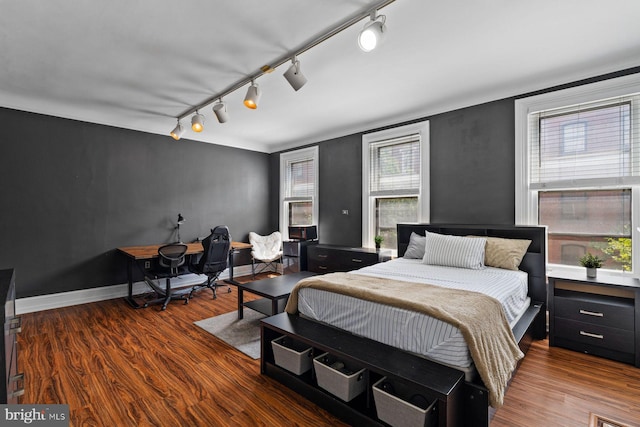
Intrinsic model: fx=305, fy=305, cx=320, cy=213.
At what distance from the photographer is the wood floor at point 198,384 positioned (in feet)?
6.36

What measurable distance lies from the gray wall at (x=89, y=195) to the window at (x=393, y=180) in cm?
281

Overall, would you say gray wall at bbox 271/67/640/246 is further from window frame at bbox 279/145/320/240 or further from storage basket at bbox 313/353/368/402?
storage basket at bbox 313/353/368/402

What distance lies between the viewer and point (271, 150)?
21.5 feet

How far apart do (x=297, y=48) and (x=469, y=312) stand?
95.2 inches

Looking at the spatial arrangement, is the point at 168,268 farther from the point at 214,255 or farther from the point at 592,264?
A: the point at 592,264

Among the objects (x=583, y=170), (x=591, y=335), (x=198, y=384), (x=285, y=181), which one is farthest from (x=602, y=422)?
(x=285, y=181)

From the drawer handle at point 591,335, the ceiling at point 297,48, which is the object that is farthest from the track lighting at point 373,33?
the drawer handle at point 591,335

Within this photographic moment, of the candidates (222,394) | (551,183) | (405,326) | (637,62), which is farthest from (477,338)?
(637,62)

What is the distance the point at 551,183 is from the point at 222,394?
3.72 metres

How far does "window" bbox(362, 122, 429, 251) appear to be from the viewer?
4.27m

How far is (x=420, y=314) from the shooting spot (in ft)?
6.12

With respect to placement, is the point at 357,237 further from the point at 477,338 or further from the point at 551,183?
the point at 477,338

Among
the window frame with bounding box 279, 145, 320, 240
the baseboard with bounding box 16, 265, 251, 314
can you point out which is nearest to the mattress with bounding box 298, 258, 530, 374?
the window frame with bounding box 279, 145, 320, 240

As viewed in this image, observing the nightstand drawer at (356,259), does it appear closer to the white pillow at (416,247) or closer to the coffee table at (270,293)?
the white pillow at (416,247)
